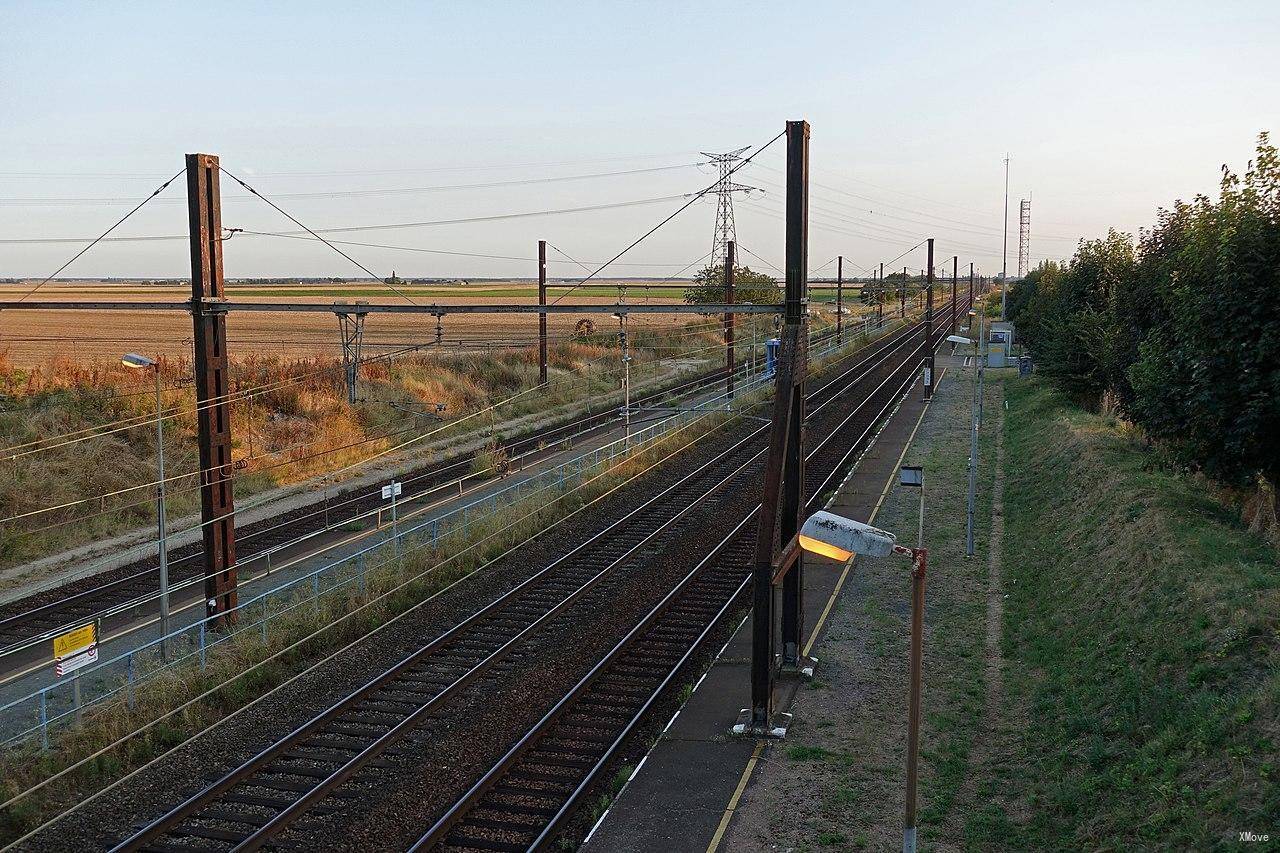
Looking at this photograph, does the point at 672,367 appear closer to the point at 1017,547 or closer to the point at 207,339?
the point at 1017,547

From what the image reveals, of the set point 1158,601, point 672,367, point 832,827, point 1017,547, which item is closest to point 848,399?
point 672,367

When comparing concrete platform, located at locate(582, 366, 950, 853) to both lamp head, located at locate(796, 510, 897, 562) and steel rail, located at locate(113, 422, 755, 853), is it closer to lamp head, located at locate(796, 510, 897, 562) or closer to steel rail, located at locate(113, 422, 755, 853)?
steel rail, located at locate(113, 422, 755, 853)

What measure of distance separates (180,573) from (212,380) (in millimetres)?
6302

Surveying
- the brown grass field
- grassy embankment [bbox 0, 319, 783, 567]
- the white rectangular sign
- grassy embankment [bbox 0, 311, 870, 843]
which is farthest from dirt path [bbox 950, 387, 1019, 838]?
the brown grass field

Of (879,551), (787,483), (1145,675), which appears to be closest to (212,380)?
(787,483)

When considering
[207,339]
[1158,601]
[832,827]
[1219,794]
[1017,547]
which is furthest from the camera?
[1017,547]

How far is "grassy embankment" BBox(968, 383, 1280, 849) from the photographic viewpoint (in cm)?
828

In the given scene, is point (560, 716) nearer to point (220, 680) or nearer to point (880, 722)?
point (880, 722)

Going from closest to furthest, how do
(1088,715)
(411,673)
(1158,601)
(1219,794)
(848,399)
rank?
1. (1219,794)
2. (1088,715)
3. (1158,601)
4. (411,673)
5. (848,399)

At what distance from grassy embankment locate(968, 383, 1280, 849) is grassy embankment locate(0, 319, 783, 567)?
41.7ft

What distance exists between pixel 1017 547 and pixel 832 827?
11.7 m

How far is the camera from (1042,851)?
8922 millimetres

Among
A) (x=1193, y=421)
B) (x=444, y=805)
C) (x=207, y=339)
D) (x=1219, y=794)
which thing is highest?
(x=207, y=339)

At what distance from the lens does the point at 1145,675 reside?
10.7 metres
